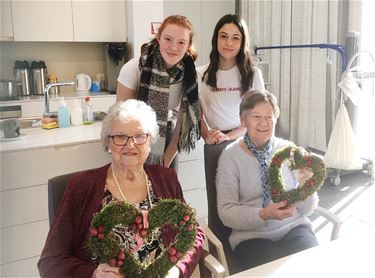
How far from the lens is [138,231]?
1021mm

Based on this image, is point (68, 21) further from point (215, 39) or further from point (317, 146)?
point (317, 146)

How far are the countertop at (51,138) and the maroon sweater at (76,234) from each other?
90cm

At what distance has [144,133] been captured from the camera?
130cm

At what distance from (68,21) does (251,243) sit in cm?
341

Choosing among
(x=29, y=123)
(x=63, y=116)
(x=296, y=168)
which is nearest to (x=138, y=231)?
(x=296, y=168)

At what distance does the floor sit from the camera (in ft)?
9.14

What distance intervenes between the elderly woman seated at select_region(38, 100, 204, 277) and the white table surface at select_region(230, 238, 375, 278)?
0.29 meters

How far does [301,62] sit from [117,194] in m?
3.47

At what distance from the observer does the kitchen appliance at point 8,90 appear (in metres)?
3.81

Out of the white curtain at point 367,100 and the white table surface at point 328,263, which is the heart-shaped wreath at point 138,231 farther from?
the white curtain at point 367,100

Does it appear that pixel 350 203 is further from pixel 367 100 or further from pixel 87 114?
pixel 87 114

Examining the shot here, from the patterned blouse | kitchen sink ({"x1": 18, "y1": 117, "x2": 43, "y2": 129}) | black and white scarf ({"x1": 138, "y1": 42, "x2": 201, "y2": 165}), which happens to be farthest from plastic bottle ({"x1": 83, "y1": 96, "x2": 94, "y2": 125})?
the patterned blouse

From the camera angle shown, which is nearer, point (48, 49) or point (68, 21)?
point (68, 21)

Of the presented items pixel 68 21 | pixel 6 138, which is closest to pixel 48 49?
pixel 68 21
